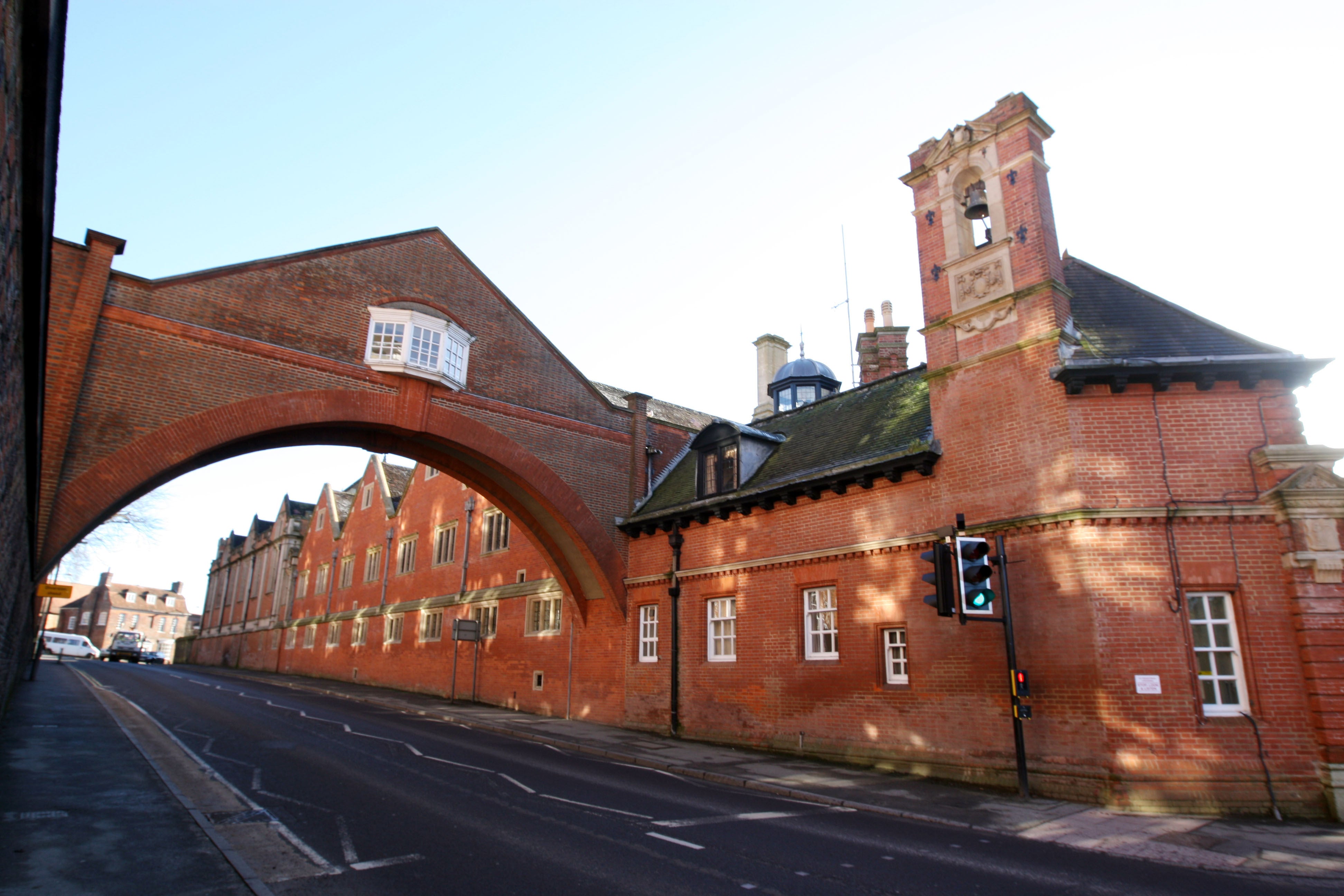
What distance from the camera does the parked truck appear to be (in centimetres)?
5950

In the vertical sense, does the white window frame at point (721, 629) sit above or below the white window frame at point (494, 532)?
below

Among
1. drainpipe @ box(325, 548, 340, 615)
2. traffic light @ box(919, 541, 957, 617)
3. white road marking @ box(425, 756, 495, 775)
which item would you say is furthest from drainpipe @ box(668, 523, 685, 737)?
drainpipe @ box(325, 548, 340, 615)

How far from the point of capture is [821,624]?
15961 mm

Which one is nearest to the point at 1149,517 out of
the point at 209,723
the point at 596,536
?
the point at 596,536

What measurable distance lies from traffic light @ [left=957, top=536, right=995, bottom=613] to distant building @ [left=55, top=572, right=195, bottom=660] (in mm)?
112601

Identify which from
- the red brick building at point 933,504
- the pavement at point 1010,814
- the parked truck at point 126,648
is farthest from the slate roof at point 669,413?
the parked truck at point 126,648

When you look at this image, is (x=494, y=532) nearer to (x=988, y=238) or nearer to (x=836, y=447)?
(x=836, y=447)

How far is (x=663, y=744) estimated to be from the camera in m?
17.3

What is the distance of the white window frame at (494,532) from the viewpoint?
89.8 ft

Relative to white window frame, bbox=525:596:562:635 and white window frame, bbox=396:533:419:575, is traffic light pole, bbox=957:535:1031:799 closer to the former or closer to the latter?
white window frame, bbox=525:596:562:635

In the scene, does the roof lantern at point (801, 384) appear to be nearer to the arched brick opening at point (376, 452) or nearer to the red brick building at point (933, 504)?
the red brick building at point (933, 504)

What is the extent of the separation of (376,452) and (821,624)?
12171 mm

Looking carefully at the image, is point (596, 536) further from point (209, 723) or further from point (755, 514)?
point (209, 723)

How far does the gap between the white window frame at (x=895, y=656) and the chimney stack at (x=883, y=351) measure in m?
11.9
